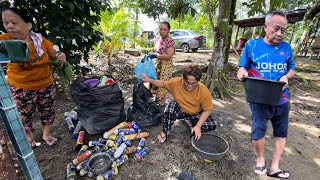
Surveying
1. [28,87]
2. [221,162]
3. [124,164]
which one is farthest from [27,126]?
[221,162]

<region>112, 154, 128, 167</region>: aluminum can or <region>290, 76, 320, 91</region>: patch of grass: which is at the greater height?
<region>112, 154, 128, 167</region>: aluminum can

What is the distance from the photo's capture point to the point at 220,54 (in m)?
3.76

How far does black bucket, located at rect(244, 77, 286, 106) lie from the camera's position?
159cm

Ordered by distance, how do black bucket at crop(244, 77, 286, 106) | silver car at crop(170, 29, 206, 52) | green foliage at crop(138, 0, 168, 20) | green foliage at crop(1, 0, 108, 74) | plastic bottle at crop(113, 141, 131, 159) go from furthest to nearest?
silver car at crop(170, 29, 206, 52) → green foliage at crop(138, 0, 168, 20) → green foliage at crop(1, 0, 108, 74) → plastic bottle at crop(113, 141, 131, 159) → black bucket at crop(244, 77, 286, 106)

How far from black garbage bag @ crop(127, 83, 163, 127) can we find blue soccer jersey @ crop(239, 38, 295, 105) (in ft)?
4.75

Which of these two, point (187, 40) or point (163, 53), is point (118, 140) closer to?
point (163, 53)

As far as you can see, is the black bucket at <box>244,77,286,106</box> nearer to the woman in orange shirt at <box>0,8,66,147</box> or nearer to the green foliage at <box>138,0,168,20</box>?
the woman in orange shirt at <box>0,8,66,147</box>

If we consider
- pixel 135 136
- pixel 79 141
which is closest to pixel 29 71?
pixel 79 141

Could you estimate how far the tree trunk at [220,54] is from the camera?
3.47m

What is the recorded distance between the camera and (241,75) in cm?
178

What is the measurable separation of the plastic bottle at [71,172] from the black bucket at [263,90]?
6.10 ft

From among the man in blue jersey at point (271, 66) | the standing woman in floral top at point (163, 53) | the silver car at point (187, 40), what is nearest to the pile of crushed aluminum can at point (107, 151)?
the standing woman in floral top at point (163, 53)

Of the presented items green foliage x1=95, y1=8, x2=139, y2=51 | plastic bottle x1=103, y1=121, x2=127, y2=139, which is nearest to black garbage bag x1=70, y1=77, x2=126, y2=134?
plastic bottle x1=103, y1=121, x2=127, y2=139

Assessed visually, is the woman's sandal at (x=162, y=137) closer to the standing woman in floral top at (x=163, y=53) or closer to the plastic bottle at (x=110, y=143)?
the plastic bottle at (x=110, y=143)
